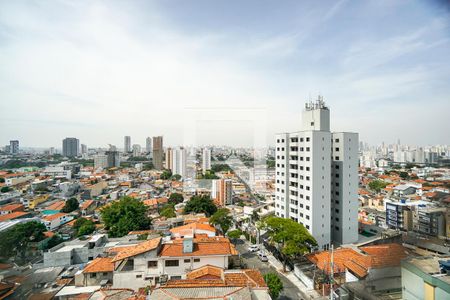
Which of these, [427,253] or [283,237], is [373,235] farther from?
[427,253]

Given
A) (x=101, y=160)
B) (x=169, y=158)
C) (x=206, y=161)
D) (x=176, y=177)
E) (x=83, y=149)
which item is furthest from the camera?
(x=101, y=160)

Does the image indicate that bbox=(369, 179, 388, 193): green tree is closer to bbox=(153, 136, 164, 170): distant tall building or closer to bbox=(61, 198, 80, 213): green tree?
bbox=(61, 198, 80, 213): green tree

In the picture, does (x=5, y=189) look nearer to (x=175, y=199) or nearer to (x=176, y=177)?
(x=175, y=199)

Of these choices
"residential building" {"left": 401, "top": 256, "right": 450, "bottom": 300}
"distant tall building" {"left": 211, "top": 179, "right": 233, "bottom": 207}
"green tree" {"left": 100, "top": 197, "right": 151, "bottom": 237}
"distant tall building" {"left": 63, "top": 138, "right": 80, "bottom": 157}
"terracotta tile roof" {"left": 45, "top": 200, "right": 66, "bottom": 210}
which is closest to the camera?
"residential building" {"left": 401, "top": 256, "right": 450, "bottom": 300}

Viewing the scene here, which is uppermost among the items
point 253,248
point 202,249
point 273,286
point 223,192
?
point 202,249

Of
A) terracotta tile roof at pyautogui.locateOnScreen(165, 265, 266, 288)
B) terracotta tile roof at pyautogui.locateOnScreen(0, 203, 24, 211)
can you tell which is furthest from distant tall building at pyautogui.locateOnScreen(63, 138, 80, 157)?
terracotta tile roof at pyautogui.locateOnScreen(165, 265, 266, 288)

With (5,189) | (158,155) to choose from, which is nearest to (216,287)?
(5,189)
